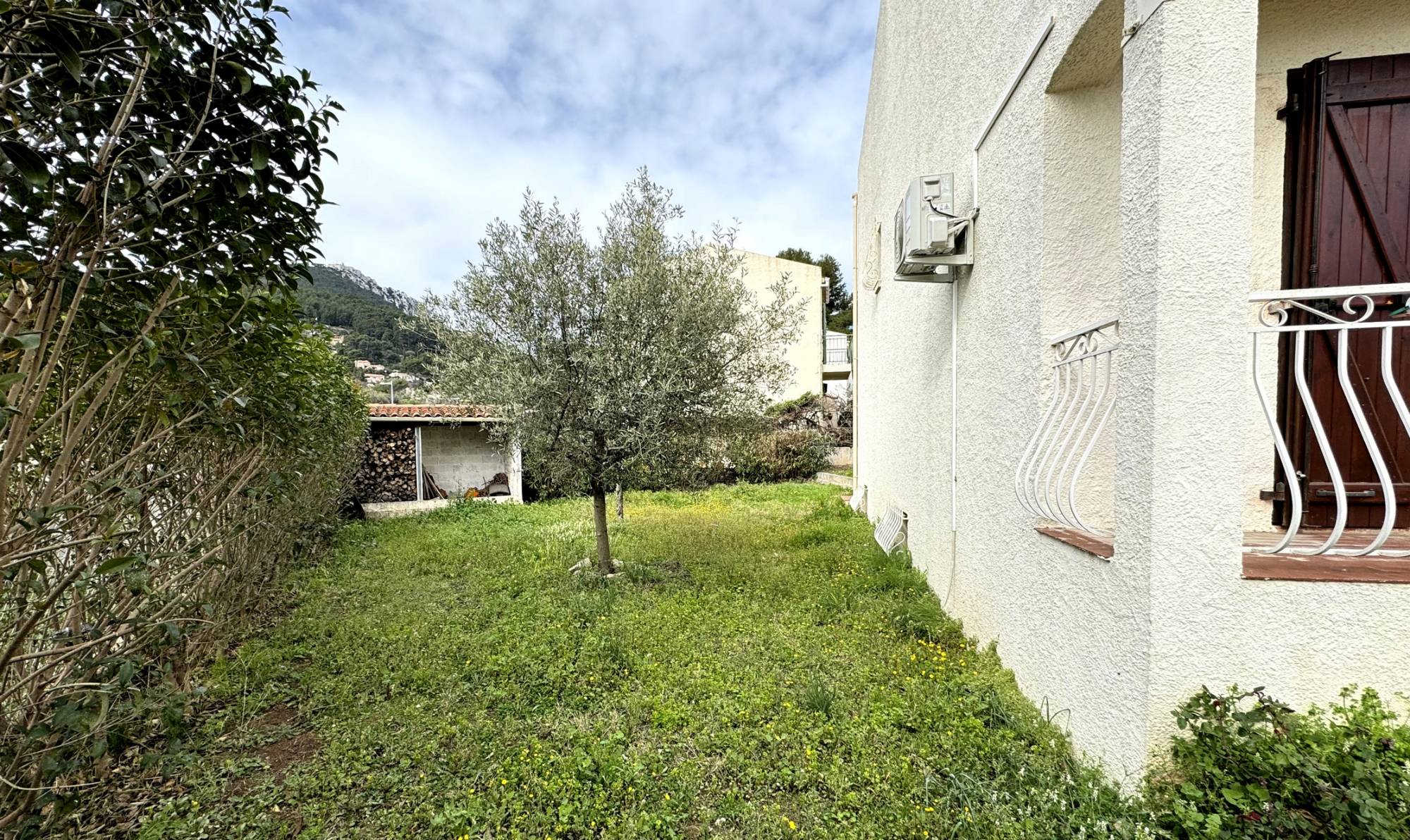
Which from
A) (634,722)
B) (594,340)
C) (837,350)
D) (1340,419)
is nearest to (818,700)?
(634,722)

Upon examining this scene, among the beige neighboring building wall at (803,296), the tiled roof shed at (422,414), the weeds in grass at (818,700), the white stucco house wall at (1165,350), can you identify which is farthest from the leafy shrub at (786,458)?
the weeds in grass at (818,700)

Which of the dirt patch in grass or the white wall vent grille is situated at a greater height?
the white wall vent grille

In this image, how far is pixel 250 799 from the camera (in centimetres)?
250

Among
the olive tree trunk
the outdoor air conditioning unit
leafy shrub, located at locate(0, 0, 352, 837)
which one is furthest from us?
the olive tree trunk

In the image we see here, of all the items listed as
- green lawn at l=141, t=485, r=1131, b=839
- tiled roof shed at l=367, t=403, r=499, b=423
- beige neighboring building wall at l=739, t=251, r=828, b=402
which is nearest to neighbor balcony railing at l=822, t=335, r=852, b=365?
beige neighboring building wall at l=739, t=251, r=828, b=402

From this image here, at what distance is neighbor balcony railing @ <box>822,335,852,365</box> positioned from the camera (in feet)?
65.5

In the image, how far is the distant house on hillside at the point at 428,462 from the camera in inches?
449

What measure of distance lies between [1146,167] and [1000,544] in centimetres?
208

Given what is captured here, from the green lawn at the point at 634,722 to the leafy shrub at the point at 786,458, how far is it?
8.49m

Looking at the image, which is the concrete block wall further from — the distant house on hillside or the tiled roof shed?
the tiled roof shed

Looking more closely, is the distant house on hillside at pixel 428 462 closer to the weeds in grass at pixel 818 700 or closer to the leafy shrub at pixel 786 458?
the leafy shrub at pixel 786 458

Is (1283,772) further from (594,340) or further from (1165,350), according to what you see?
(594,340)

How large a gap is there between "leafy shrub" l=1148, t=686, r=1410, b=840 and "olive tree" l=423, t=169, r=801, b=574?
432 centimetres

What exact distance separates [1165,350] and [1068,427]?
884 mm
